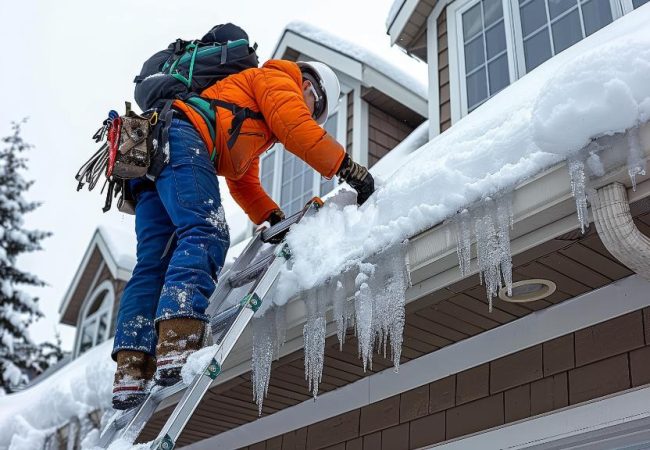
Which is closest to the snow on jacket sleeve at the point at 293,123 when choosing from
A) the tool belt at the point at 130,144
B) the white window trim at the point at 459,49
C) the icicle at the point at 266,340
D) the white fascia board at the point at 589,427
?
the tool belt at the point at 130,144

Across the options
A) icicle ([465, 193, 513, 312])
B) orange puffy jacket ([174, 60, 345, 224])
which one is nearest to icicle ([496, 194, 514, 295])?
icicle ([465, 193, 513, 312])

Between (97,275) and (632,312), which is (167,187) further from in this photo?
(97,275)

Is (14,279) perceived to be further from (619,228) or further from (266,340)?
(619,228)

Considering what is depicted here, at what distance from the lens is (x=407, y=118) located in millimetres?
7520

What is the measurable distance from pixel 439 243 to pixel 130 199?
5.42 ft

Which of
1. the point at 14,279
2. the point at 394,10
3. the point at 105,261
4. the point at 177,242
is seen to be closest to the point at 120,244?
the point at 105,261

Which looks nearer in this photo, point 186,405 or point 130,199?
point 186,405

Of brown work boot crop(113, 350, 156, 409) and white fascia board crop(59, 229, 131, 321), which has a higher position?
white fascia board crop(59, 229, 131, 321)

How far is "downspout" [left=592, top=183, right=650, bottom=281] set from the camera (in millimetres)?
2439

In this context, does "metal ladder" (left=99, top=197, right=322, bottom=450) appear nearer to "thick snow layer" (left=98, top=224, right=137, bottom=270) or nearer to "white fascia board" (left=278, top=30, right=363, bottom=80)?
"white fascia board" (left=278, top=30, right=363, bottom=80)

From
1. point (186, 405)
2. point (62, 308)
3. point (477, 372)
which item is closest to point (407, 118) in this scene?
point (477, 372)

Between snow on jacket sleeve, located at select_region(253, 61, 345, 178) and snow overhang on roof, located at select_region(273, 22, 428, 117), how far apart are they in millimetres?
3565

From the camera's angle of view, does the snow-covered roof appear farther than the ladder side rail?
Yes

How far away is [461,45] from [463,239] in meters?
3.23
